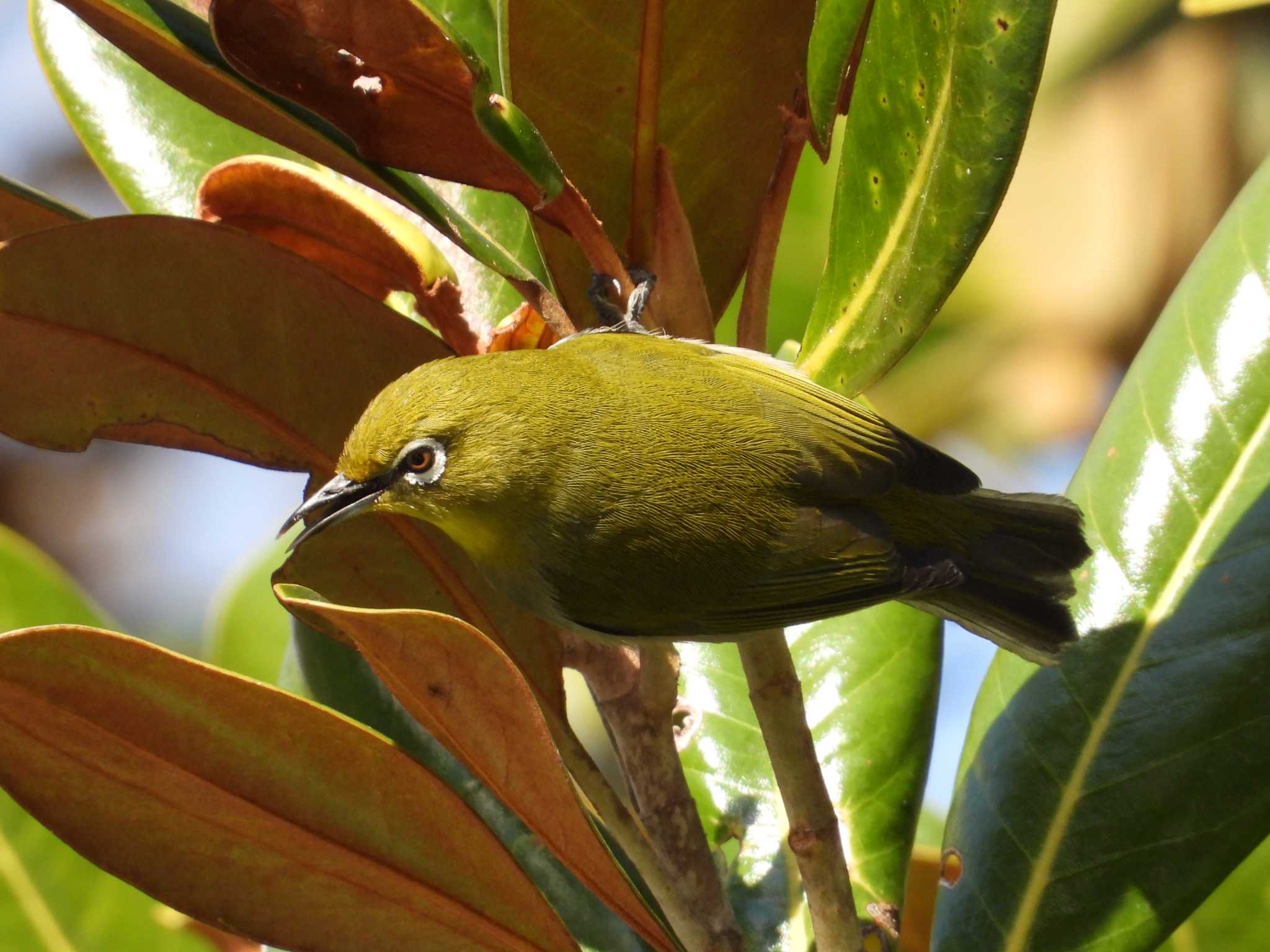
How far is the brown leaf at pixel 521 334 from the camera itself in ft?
7.59

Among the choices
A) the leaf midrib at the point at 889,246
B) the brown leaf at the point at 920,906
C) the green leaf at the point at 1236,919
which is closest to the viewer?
the leaf midrib at the point at 889,246

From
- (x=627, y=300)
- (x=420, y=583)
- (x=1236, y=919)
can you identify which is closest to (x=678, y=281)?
(x=627, y=300)

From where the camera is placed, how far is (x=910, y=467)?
2637 millimetres

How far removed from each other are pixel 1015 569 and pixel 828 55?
3.58 feet

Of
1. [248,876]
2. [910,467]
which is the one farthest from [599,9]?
[248,876]

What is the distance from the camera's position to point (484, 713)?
1.64m

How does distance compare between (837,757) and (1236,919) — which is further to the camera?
(1236,919)

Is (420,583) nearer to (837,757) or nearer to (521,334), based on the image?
(521,334)

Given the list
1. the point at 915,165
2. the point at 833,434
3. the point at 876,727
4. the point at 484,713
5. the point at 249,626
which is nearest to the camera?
the point at 484,713

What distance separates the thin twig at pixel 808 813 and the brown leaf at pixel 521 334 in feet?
2.36

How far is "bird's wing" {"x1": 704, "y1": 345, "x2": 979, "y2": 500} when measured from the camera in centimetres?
251

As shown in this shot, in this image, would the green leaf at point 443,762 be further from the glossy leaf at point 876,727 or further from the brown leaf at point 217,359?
the glossy leaf at point 876,727

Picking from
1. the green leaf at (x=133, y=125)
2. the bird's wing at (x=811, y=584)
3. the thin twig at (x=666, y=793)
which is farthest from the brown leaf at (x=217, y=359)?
the green leaf at (x=133, y=125)

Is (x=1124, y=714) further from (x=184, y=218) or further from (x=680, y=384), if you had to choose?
(x=184, y=218)
